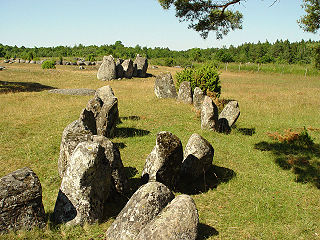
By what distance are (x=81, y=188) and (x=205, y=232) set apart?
301cm

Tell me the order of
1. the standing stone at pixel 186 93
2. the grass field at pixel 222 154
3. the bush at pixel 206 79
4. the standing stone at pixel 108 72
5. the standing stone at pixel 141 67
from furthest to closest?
the standing stone at pixel 141 67 < the standing stone at pixel 108 72 < the bush at pixel 206 79 < the standing stone at pixel 186 93 < the grass field at pixel 222 154

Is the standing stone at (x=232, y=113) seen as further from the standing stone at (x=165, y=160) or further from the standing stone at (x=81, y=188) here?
the standing stone at (x=81, y=188)

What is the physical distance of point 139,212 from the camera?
5.98 meters

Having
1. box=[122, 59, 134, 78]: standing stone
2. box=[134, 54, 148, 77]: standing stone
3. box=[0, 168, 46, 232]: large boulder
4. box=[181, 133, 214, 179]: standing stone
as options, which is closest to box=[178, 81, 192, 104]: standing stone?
box=[181, 133, 214, 179]: standing stone

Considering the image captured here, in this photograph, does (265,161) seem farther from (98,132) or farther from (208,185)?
(98,132)

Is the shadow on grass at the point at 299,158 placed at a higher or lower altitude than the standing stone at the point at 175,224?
lower

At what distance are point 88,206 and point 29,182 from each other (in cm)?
137

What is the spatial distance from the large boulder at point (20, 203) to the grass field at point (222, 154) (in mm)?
231

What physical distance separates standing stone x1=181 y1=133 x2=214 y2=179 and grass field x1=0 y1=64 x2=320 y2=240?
57cm

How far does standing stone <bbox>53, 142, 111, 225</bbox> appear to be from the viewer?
6324mm

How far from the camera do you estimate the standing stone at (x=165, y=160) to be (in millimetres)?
8125

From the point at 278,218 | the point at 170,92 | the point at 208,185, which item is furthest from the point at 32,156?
the point at 170,92

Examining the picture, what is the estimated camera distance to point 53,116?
17.0 meters

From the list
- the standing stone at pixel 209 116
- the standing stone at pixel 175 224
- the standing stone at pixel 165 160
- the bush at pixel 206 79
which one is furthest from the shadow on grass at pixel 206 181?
the bush at pixel 206 79
